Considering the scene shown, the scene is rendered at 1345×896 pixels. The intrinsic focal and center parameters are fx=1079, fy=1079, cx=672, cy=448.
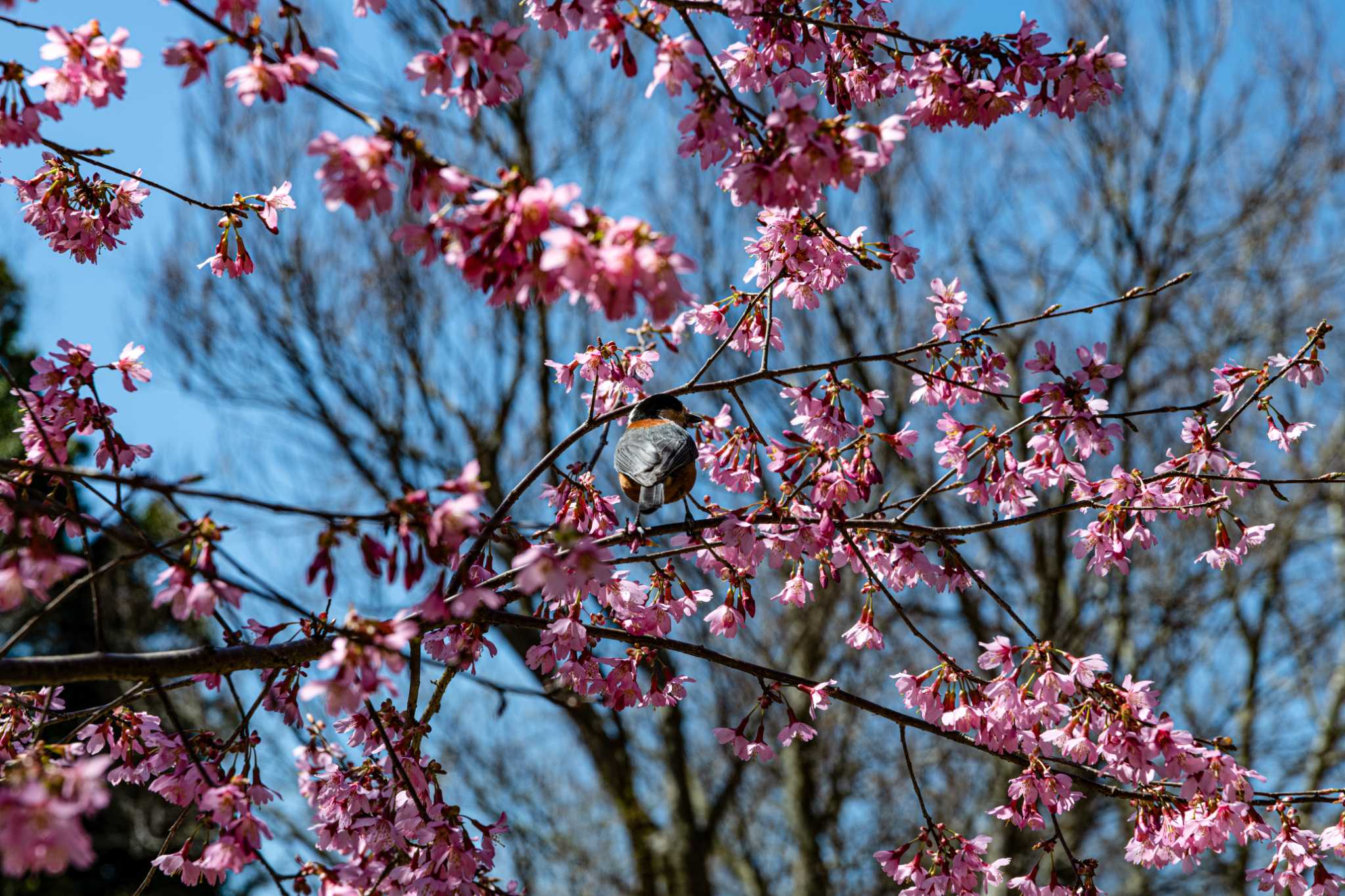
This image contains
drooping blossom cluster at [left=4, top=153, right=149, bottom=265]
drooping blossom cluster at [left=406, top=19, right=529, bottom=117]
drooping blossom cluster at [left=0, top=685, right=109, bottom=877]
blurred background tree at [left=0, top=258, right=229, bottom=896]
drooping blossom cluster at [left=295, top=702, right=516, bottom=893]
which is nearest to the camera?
drooping blossom cluster at [left=0, top=685, right=109, bottom=877]

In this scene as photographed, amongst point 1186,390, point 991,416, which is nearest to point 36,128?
point 991,416

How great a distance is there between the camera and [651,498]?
109 inches

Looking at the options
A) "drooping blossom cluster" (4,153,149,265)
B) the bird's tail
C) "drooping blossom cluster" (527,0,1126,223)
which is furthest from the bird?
"drooping blossom cluster" (4,153,149,265)

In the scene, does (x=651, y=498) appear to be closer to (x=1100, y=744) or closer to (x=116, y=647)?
(x=1100, y=744)

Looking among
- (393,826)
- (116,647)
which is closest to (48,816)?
(393,826)

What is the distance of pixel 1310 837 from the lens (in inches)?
97.5

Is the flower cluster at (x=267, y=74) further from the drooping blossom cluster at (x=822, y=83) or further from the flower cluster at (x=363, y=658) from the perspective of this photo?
the flower cluster at (x=363, y=658)

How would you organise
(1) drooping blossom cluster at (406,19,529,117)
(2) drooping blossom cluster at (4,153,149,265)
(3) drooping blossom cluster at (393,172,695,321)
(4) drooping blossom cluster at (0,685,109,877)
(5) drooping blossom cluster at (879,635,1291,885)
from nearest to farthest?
1. (4) drooping blossom cluster at (0,685,109,877)
2. (3) drooping blossom cluster at (393,172,695,321)
3. (1) drooping blossom cluster at (406,19,529,117)
4. (5) drooping blossom cluster at (879,635,1291,885)
5. (2) drooping blossom cluster at (4,153,149,265)

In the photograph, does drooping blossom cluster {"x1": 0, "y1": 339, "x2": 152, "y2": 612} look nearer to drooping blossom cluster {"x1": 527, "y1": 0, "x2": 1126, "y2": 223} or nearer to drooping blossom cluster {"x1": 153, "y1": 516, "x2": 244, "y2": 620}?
drooping blossom cluster {"x1": 153, "y1": 516, "x2": 244, "y2": 620}

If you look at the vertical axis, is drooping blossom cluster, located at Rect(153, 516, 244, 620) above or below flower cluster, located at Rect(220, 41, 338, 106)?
below

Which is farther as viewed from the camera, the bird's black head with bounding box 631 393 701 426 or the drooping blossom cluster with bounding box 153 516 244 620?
the bird's black head with bounding box 631 393 701 426

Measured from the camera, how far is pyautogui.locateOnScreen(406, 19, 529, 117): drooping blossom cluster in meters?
1.83

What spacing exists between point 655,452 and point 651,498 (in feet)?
0.42

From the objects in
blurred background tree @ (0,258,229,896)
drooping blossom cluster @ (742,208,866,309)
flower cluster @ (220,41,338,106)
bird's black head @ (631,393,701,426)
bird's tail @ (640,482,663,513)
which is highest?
blurred background tree @ (0,258,229,896)
